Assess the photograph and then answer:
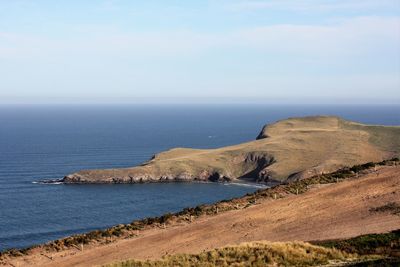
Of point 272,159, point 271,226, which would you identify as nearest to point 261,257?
point 271,226

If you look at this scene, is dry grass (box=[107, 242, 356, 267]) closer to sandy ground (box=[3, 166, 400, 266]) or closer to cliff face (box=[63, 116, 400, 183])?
sandy ground (box=[3, 166, 400, 266])

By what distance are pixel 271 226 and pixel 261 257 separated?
13318 millimetres

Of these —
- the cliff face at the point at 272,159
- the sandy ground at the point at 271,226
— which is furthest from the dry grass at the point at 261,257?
the cliff face at the point at 272,159

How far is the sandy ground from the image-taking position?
42125mm

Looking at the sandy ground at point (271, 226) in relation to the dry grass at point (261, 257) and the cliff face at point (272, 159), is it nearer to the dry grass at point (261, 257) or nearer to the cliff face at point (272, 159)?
the dry grass at point (261, 257)

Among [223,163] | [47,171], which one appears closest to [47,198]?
[47,171]

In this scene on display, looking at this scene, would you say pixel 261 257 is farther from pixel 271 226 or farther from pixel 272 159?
pixel 272 159

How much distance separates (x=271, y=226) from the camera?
46625 millimetres

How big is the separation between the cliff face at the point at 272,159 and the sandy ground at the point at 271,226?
85422 millimetres

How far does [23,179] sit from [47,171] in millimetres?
14657

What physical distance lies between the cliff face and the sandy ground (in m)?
85.4

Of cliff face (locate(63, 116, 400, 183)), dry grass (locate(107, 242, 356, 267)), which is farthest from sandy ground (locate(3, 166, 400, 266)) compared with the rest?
cliff face (locate(63, 116, 400, 183))

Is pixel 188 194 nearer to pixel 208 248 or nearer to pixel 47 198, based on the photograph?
pixel 47 198

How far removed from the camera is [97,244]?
46.5 meters
